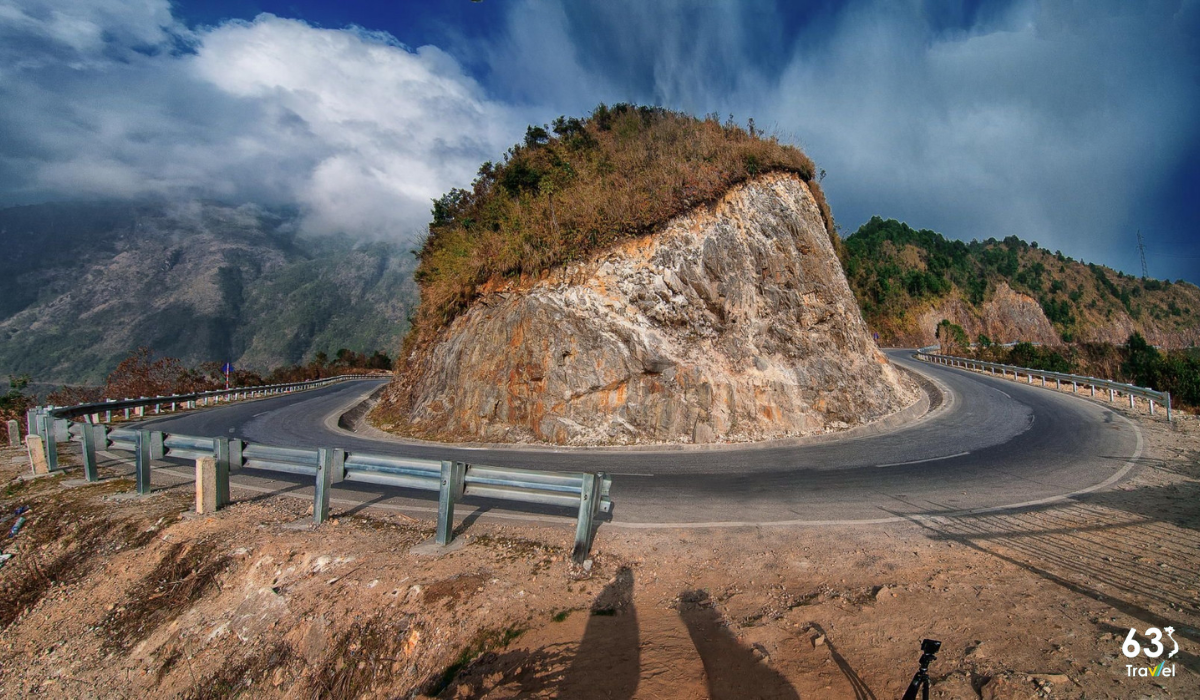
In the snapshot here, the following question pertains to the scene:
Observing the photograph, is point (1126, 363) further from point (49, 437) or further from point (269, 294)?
point (269, 294)

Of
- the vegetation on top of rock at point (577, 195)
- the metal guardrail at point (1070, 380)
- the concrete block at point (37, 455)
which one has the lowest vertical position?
the concrete block at point (37, 455)

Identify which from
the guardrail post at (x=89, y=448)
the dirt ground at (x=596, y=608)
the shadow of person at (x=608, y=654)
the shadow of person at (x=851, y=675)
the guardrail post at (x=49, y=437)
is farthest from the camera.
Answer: the guardrail post at (x=49, y=437)

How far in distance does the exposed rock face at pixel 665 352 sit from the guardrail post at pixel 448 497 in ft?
28.7

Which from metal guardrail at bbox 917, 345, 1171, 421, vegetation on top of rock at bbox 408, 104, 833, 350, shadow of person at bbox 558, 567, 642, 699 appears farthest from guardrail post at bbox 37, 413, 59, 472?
metal guardrail at bbox 917, 345, 1171, 421

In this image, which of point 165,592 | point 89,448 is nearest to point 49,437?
point 89,448

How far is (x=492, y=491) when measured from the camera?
19.0 feet

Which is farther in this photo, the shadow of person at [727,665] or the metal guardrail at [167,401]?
the metal guardrail at [167,401]

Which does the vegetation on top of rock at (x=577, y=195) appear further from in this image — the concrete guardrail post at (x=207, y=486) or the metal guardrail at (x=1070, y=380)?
the metal guardrail at (x=1070, y=380)

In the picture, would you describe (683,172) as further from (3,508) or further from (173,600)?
(3,508)

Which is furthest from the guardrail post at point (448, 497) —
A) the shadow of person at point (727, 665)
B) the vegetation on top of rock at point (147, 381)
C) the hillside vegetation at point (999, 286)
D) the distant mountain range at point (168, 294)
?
the distant mountain range at point (168, 294)

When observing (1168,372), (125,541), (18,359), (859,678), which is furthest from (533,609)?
(18,359)

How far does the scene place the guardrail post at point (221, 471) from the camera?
23.3 feet

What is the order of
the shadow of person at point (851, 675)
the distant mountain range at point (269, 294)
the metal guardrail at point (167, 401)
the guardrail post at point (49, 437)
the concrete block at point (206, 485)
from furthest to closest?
the distant mountain range at point (269, 294)
the metal guardrail at point (167, 401)
the guardrail post at point (49, 437)
the concrete block at point (206, 485)
the shadow of person at point (851, 675)

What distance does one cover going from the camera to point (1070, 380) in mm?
23000
